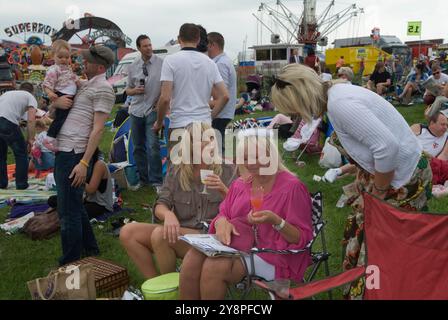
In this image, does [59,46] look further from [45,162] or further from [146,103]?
[45,162]

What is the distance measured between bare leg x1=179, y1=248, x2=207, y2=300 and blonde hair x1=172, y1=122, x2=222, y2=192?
636mm

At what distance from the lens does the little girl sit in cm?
334

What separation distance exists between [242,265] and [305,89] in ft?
3.34

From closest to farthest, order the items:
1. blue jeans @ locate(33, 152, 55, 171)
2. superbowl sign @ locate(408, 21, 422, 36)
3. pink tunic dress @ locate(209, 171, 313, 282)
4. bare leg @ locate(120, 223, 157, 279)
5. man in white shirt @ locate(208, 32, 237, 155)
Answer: pink tunic dress @ locate(209, 171, 313, 282)
bare leg @ locate(120, 223, 157, 279)
man in white shirt @ locate(208, 32, 237, 155)
blue jeans @ locate(33, 152, 55, 171)
superbowl sign @ locate(408, 21, 422, 36)

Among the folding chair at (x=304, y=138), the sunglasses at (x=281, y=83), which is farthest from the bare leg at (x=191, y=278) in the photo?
the folding chair at (x=304, y=138)

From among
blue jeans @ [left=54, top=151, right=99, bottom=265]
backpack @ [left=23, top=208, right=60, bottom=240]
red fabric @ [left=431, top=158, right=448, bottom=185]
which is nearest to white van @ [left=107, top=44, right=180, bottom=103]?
backpack @ [left=23, top=208, right=60, bottom=240]

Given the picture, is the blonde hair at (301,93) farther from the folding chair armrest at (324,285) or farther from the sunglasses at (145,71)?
the sunglasses at (145,71)

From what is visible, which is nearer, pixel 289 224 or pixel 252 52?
pixel 289 224

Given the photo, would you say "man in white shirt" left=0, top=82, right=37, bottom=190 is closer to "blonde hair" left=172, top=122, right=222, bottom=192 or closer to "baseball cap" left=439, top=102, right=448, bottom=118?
"blonde hair" left=172, top=122, right=222, bottom=192

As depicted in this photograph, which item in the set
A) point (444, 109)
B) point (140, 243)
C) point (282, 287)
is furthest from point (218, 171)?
point (444, 109)

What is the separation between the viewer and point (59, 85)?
3383mm
